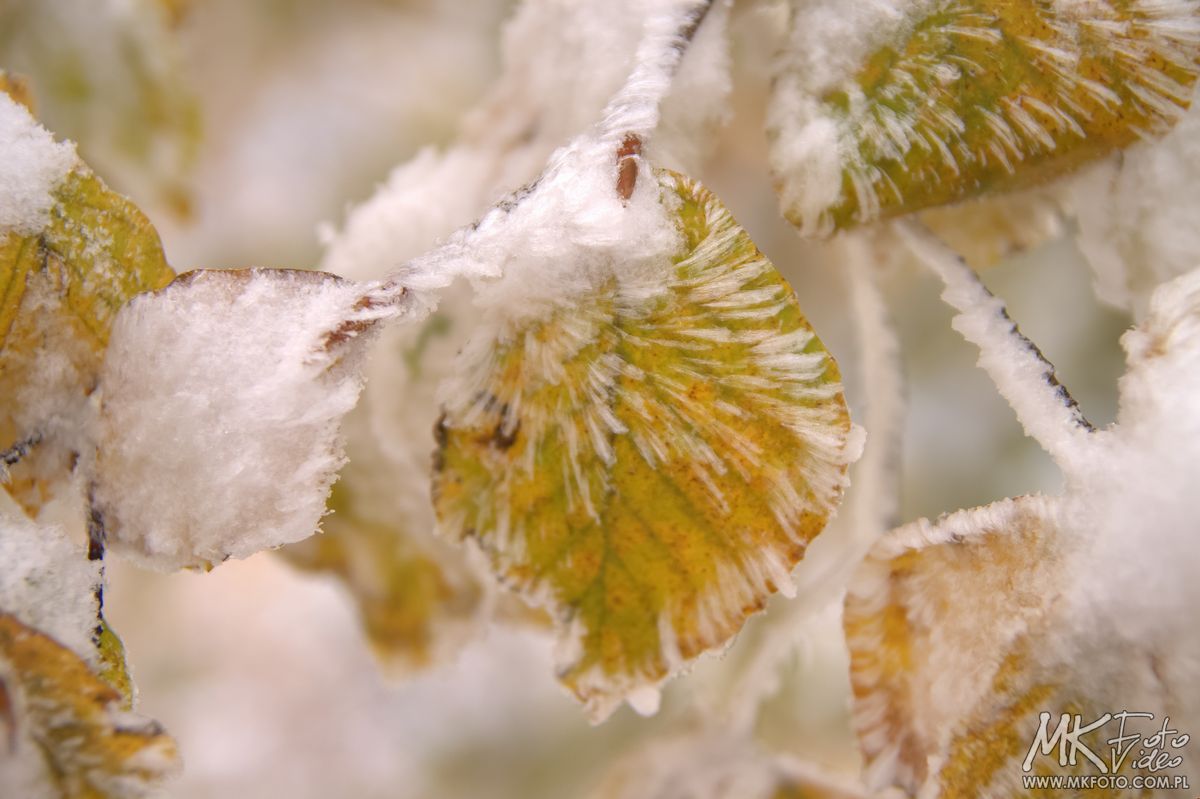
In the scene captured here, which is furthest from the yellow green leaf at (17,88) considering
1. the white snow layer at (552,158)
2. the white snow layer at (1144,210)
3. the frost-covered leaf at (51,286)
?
the white snow layer at (1144,210)

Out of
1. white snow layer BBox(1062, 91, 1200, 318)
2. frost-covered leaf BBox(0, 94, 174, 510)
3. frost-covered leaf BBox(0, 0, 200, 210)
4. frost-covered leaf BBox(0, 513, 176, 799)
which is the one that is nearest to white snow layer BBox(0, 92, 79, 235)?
frost-covered leaf BBox(0, 94, 174, 510)

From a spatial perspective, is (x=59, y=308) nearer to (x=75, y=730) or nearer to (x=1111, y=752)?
(x=75, y=730)

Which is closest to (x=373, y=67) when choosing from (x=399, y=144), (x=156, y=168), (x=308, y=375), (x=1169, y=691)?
(x=399, y=144)

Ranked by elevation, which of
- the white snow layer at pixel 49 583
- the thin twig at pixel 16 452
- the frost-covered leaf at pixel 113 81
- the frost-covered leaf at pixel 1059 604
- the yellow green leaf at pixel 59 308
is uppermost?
the frost-covered leaf at pixel 113 81

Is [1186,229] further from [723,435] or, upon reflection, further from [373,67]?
[373,67]

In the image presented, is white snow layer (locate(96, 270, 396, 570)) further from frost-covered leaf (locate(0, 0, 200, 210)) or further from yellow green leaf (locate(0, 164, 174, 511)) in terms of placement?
frost-covered leaf (locate(0, 0, 200, 210))

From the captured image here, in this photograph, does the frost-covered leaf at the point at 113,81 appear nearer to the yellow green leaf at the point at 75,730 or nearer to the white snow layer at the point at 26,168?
the white snow layer at the point at 26,168

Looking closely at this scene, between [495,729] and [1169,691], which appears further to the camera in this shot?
[495,729]

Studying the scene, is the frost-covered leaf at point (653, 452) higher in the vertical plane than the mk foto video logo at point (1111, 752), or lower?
higher
